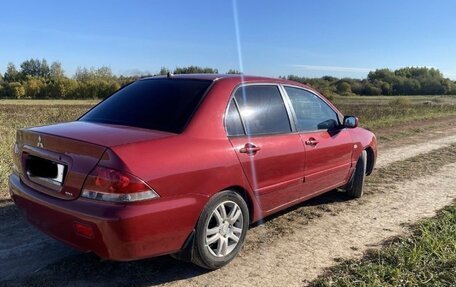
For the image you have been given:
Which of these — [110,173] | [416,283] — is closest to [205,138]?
[110,173]

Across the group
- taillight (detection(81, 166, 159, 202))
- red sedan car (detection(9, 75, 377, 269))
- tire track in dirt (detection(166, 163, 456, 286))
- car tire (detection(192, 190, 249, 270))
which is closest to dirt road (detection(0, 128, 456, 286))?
tire track in dirt (detection(166, 163, 456, 286))

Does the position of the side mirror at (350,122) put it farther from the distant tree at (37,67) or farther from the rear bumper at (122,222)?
the distant tree at (37,67)

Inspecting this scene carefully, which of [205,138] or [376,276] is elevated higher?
[205,138]

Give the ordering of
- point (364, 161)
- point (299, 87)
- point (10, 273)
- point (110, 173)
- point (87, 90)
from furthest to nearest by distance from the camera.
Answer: point (87, 90)
point (364, 161)
point (299, 87)
point (10, 273)
point (110, 173)

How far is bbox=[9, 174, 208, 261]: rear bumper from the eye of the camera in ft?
9.96

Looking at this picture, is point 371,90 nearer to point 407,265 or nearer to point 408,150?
point 408,150

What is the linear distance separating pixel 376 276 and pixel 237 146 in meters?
1.59

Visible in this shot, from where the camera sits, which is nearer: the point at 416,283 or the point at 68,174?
the point at 68,174

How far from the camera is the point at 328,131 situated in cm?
534

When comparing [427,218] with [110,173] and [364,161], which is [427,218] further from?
[110,173]

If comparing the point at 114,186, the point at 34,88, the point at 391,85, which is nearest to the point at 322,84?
the point at 391,85

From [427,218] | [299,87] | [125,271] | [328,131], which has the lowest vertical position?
[427,218]

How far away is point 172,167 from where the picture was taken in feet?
10.8

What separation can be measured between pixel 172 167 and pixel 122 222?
55 cm
